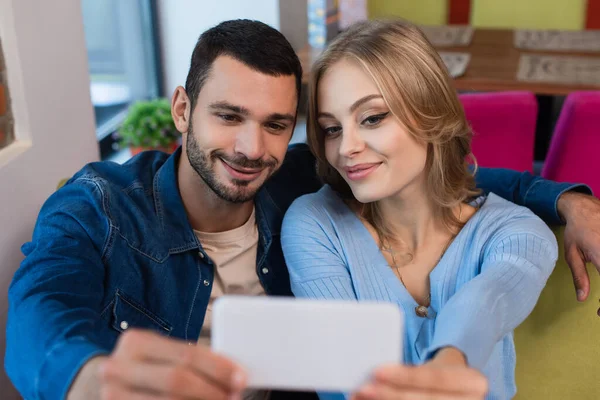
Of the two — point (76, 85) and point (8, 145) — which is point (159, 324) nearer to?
point (8, 145)

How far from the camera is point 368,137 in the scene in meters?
1.25

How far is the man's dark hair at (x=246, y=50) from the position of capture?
1340 mm

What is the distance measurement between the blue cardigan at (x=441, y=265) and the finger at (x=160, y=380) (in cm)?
49

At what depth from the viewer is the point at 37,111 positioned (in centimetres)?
157

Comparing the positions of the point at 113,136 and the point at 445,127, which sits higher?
the point at 445,127

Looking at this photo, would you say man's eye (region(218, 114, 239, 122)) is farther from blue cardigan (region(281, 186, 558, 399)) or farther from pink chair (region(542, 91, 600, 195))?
pink chair (region(542, 91, 600, 195))

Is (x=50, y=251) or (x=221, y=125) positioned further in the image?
(x=221, y=125)

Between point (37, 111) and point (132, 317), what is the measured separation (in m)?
0.58

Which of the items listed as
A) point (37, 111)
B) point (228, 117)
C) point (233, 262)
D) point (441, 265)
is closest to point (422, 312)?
point (441, 265)

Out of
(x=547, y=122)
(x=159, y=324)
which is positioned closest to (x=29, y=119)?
(x=159, y=324)

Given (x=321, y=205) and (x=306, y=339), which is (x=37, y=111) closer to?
(x=321, y=205)

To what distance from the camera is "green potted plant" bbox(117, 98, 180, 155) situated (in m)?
2.94

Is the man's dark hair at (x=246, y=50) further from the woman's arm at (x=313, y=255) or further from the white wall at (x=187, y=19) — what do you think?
the white wall at (x=187, y=19)

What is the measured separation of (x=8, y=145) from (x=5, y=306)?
1.19 ft
